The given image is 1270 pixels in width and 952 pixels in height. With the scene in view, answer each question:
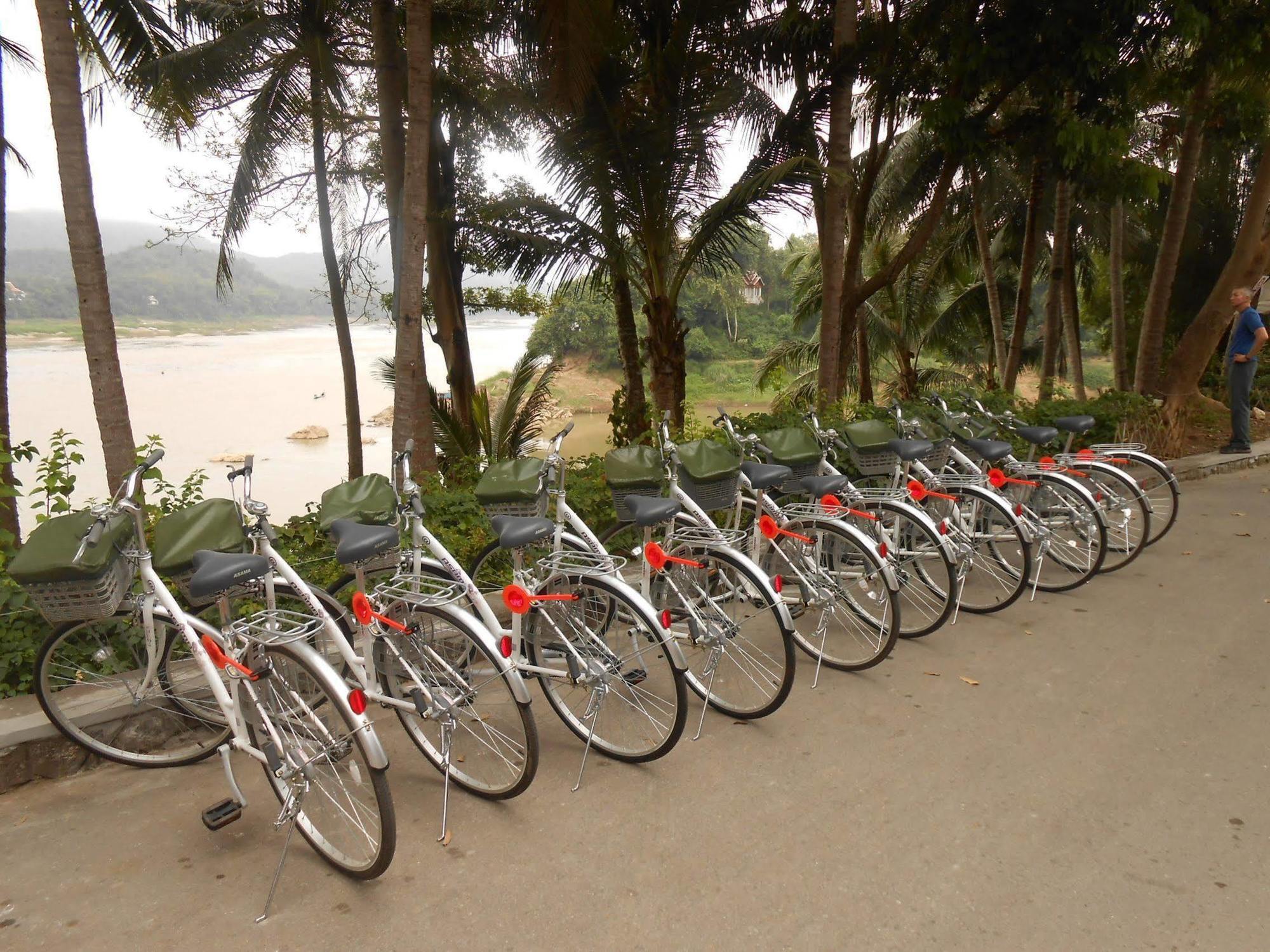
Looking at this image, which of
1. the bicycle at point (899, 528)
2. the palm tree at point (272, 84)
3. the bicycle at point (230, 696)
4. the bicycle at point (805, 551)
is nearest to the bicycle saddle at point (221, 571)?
the bicycle at point (230, 696)

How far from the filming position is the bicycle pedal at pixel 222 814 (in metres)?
2.74

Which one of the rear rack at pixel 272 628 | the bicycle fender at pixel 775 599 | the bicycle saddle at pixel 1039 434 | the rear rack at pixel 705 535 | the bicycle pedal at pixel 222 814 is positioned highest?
the bicycle saddle at pixel 1039 434

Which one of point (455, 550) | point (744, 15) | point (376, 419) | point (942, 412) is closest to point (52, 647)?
point (455, 550)

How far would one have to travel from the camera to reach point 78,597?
9.42 ft

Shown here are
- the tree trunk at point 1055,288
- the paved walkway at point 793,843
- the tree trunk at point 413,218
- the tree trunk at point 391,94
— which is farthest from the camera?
the tree trunk at point 1055,288

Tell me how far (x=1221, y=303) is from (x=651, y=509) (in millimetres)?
10091

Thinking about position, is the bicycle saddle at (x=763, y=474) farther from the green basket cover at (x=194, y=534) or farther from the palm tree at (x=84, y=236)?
the palm tree at (x=84, y=236)

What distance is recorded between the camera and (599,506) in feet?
18.1

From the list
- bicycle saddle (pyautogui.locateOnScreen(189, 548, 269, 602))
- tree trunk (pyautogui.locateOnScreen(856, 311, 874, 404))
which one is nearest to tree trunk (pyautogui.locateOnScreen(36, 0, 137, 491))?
bicycle saddle (pyautogui.locateOnScreen(189, 548, 269, 602))

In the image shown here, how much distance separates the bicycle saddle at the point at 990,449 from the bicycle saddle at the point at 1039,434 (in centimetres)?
25

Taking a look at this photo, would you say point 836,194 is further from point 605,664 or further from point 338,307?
point 338,307

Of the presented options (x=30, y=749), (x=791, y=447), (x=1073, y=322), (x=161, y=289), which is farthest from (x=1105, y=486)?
(x=1073, y=322)

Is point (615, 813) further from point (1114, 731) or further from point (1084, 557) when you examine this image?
point (1084, 557)

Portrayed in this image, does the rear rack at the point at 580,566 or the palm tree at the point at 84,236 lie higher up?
the palm tree at the point at 84,236
